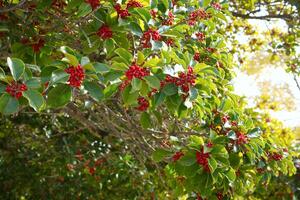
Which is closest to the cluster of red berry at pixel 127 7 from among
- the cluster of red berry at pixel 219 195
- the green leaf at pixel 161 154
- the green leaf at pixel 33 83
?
the green leaf at pixel 33 83

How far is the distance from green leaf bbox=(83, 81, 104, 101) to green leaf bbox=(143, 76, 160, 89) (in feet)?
0.59

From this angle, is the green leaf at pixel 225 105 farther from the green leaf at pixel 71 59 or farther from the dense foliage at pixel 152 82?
the green leaf at pixel 71 59

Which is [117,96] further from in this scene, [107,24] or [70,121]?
[70,121]

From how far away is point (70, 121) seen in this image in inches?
183

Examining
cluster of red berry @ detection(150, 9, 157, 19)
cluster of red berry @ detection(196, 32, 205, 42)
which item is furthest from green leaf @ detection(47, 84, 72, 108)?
cluster of red berry @ detection(196, 32, 205, 42)

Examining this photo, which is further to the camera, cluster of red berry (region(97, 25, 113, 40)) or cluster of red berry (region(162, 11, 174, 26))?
cluster of red berry (region(162, 11, 174, 26))

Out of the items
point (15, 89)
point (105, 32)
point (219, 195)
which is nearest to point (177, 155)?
point (219, 195)

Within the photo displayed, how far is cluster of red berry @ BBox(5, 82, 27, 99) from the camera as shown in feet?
5.23

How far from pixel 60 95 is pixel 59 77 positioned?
0.11 metres

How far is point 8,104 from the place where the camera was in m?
1.58

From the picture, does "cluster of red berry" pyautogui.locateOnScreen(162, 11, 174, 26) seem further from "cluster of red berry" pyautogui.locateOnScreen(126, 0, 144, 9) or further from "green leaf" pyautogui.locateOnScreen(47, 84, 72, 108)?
"green leaf" pyautogui.locateOnScreen(47, 84, 72, 108)

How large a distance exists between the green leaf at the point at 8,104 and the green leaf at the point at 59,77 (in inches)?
5.7

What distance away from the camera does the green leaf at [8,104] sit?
61.4 inches

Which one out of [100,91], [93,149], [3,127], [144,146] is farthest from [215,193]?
[3,127]
